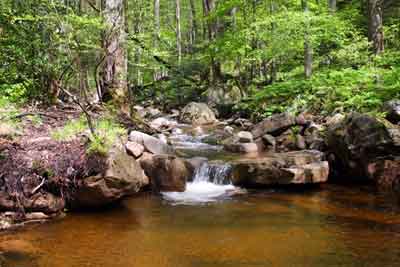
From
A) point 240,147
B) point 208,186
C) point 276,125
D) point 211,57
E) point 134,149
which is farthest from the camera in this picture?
point 211,57

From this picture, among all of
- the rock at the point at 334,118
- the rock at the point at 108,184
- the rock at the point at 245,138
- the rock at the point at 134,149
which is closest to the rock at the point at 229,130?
the rock at the point at 245,138

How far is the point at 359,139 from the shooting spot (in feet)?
27.2

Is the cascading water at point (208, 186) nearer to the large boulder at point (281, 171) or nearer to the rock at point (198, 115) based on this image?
the large boulder at point (281, 171)

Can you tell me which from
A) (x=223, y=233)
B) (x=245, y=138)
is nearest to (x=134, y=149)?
(x=223, y=233)

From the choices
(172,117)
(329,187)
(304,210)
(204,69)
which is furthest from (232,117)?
(304,210)

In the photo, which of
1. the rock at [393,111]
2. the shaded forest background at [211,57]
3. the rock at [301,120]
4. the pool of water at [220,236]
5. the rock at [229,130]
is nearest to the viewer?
the pool of water at [220,236]

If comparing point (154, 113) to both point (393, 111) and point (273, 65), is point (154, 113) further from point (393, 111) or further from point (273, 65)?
point (393, 111)

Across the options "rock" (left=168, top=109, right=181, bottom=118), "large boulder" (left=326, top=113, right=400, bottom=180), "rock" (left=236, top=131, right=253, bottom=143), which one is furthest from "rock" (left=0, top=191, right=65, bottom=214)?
"rock" (left=168, top=109, right=181, bottom=118)

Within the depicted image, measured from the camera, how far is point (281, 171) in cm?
814

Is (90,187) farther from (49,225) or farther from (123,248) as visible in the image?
(123,248)

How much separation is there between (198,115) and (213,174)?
26.5ft

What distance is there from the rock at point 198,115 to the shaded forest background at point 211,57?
1071mm

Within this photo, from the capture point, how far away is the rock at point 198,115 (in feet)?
53.8

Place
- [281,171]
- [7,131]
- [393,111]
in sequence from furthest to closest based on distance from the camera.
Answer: [393,111] → [281,171] → [7,131]
